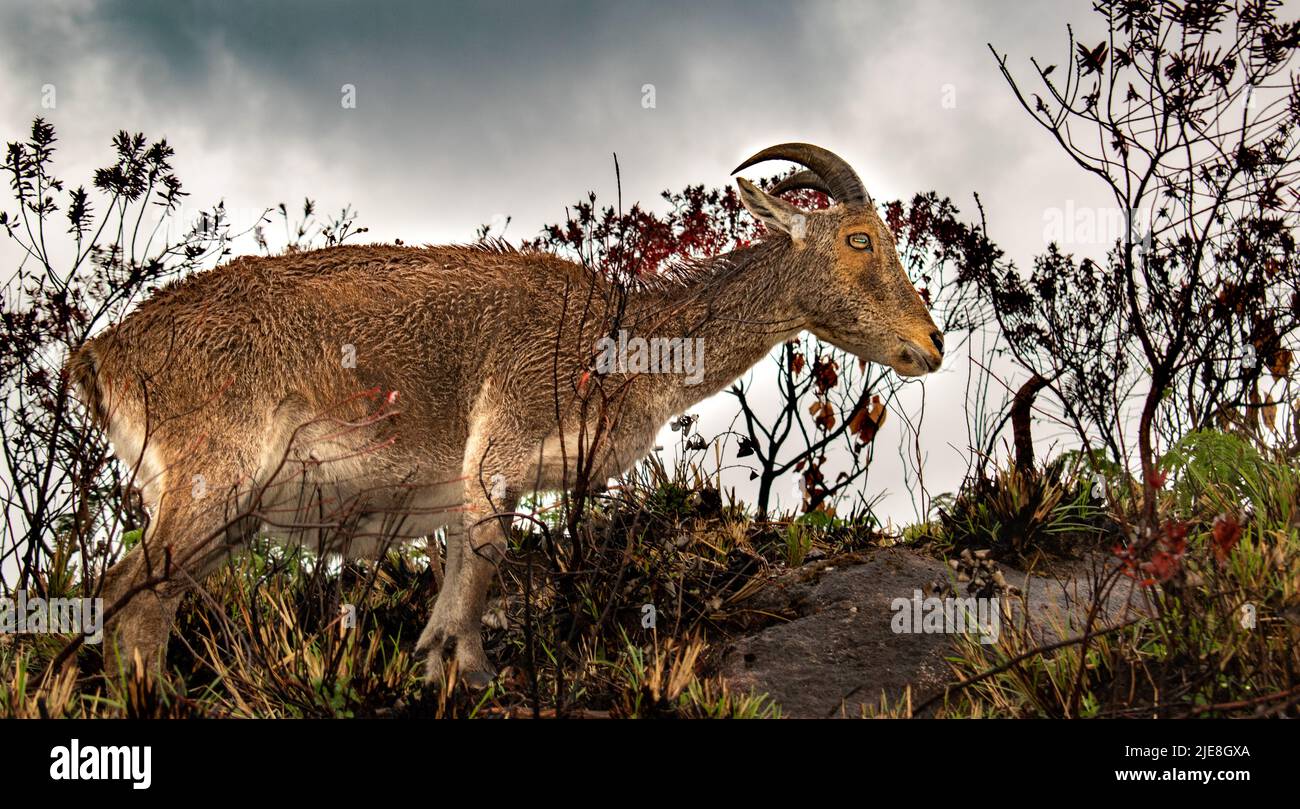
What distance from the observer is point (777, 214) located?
22.6ft

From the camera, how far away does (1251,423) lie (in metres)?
8.29

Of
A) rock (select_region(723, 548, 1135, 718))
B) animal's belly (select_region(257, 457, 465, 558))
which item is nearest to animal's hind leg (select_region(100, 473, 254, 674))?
animal's belly (select_region(257, 457, 465, 558))

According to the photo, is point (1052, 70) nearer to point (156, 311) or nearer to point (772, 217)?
point (772, 217)

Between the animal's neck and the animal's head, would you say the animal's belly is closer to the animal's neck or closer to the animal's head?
the animal's neck

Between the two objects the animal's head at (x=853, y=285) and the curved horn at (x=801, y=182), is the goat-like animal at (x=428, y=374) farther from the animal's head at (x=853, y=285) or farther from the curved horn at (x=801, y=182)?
the curved horn at (x=801, y=182)

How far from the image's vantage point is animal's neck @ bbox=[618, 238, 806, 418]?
6.70m

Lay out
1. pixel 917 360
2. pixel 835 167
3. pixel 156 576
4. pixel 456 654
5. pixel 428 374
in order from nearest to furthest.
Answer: pixel 156 576 → pixel 456 654 → pixel 428 374 → pixel 917 360 → pixel 835 167

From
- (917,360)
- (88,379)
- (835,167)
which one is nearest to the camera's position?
(88,379)

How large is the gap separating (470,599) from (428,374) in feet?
4.24

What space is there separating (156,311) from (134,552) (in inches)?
54.1

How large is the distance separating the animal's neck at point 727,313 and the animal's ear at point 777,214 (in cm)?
10

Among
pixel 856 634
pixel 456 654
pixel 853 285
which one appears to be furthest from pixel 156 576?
pixel 853 285

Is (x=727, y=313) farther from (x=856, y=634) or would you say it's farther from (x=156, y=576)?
(x=156, y=576)

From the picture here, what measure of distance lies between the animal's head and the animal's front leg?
2.29 meters
